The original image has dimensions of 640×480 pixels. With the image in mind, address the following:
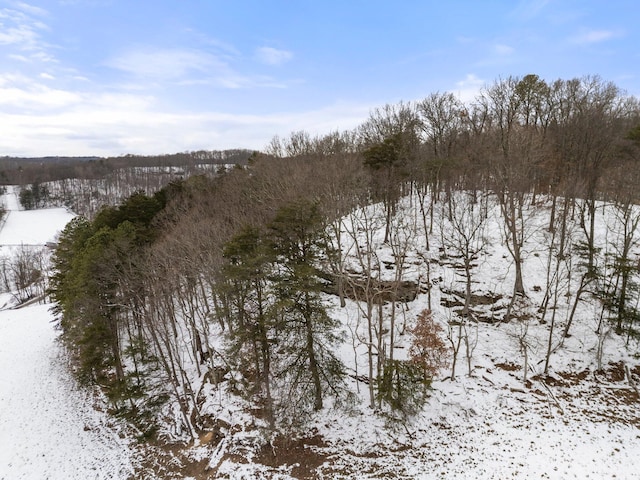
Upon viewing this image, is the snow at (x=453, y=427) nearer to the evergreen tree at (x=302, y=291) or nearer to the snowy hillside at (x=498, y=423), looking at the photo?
the snowy hillside at (x=498, y=423)

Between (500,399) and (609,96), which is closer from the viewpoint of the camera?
(500,399)

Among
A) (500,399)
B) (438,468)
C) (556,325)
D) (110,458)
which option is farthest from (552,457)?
(110,458)

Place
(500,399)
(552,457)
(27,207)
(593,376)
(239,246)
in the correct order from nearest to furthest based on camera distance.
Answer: (552,457) < (239,246) < (500,399) < (593,376) < (27,207)

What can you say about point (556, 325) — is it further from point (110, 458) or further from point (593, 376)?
point (110, 458)

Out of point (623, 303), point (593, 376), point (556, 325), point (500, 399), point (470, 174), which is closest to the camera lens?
point (500, 399)

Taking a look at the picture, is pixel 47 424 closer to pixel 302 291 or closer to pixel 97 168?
pixel 302 291

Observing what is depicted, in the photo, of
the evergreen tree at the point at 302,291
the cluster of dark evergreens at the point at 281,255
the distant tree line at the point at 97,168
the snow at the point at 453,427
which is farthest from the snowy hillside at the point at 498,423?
the distant tree line at the point at 97,168

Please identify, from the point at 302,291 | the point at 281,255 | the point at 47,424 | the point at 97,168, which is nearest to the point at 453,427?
the point at 302,291
